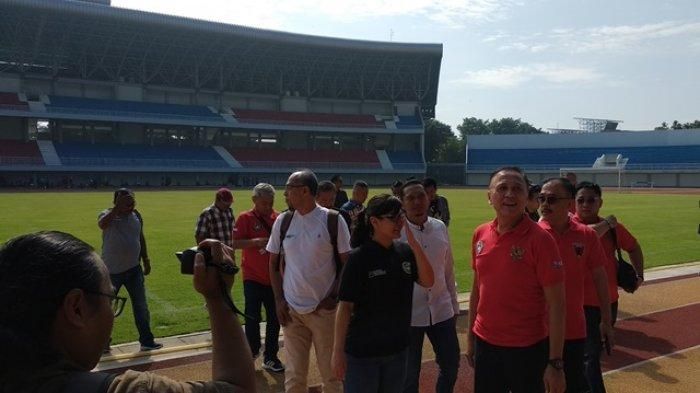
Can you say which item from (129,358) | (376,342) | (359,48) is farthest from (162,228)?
(359,48)

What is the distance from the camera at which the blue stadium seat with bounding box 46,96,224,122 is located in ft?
187

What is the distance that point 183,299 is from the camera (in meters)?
9.05

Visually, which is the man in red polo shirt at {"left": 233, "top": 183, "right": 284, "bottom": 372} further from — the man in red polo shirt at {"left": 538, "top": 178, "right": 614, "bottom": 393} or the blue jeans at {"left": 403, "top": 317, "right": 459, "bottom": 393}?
the man in red polo shirt at {"left": 538, "top": 178, "right": 614, "bottom": 393}

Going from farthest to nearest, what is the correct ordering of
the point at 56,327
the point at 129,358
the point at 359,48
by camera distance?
the point at 359,48, the point at 129,358, the point at 56,327

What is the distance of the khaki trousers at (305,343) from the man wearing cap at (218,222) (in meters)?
2.93

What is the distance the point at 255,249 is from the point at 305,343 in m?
1.81

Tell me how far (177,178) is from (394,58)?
28310 millimetres

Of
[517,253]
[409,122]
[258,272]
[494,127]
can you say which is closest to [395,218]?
[517,253]

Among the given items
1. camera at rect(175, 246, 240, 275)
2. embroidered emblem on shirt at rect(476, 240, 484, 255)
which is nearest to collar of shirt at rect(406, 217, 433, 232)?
embroidered emblem on shirt at rect(476, 240, 484, 255)

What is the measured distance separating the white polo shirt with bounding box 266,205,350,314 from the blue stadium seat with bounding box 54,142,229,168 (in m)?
55.7

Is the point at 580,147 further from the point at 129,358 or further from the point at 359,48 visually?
the point at 129,358

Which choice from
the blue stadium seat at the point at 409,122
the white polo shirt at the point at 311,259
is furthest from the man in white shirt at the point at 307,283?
the blue stadium seat at the point at 409,122

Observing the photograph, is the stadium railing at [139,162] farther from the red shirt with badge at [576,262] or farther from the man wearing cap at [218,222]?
the red shirt with badge at [576,262]

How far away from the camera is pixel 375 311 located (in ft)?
11.7
